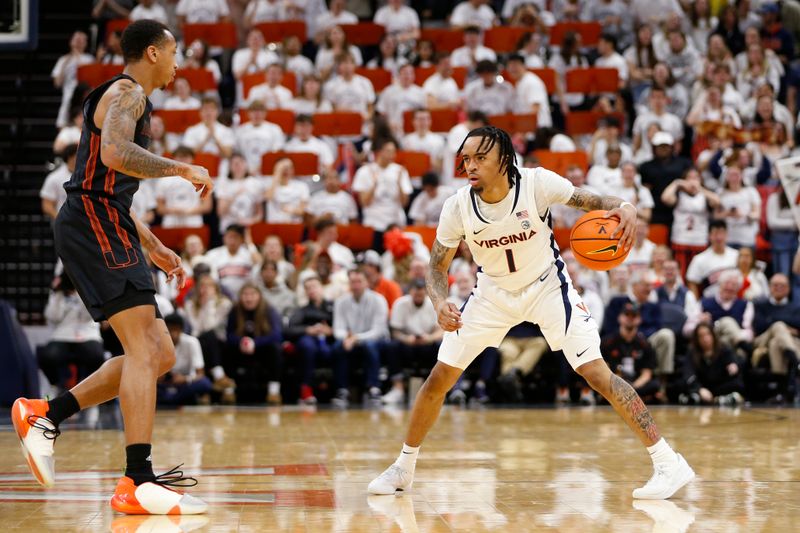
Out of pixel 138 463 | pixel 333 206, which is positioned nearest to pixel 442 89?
→ pixel 333 206

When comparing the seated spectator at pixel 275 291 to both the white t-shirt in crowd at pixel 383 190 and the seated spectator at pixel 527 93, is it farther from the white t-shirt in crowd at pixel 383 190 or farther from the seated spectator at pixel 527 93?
the seated spectator at pixel 527 93

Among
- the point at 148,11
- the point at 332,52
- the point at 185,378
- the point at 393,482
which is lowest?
the point at 185,378

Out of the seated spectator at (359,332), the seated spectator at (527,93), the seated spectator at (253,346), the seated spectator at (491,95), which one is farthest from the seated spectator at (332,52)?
the seated spectator at (253,346)

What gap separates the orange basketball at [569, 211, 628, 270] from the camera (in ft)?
19.4

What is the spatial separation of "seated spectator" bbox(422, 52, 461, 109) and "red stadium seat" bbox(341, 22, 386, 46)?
1.77 meters

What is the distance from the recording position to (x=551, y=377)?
13.7 metres

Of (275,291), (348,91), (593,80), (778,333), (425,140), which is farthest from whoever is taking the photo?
(593,80)

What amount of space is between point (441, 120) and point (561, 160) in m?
2.25

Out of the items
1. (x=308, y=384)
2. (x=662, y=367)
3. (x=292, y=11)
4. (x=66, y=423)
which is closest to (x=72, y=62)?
(x=292, y=11)

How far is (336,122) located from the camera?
17.2 metres

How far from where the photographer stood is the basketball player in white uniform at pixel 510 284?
5949mm

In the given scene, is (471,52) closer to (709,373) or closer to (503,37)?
(503,37)

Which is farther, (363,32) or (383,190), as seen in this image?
(363,32)

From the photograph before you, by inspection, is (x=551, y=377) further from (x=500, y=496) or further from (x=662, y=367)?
(x=500, y=496)
